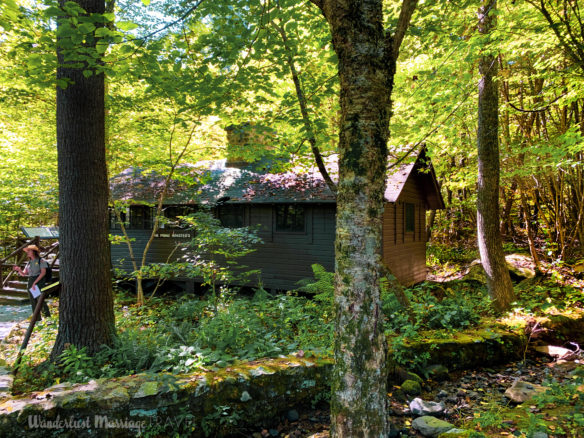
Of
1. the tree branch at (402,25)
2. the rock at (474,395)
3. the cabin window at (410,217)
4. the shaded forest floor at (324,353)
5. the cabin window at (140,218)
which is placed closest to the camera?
the tree branch at (402,25)

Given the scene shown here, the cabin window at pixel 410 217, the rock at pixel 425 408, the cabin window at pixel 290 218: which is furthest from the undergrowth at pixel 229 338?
the cabin window at pixel 410 217

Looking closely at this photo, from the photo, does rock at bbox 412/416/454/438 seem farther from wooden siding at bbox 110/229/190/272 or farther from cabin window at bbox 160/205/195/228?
wooden siding at bbox 110/229/190/272

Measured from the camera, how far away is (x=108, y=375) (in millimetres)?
4102

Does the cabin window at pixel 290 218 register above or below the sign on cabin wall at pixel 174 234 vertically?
above

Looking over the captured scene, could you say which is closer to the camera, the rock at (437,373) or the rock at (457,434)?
the rock at (457,434)

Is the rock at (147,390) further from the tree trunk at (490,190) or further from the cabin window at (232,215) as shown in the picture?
the cabin window at (232,215)

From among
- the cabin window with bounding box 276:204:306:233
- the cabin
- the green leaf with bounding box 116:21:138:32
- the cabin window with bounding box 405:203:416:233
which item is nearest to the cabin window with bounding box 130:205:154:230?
the cabin

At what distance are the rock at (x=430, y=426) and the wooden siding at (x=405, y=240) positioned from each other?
21.8 ft

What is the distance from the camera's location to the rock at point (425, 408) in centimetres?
394

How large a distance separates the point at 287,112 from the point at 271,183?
539cm

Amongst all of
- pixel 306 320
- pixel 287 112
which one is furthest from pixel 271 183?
pixel 306 320

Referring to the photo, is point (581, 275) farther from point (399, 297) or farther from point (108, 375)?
point (108, 375)

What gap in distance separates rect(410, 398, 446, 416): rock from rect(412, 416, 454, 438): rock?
256mm

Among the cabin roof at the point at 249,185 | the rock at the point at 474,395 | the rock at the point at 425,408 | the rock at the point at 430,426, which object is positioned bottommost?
the rock at the point at 474,395
